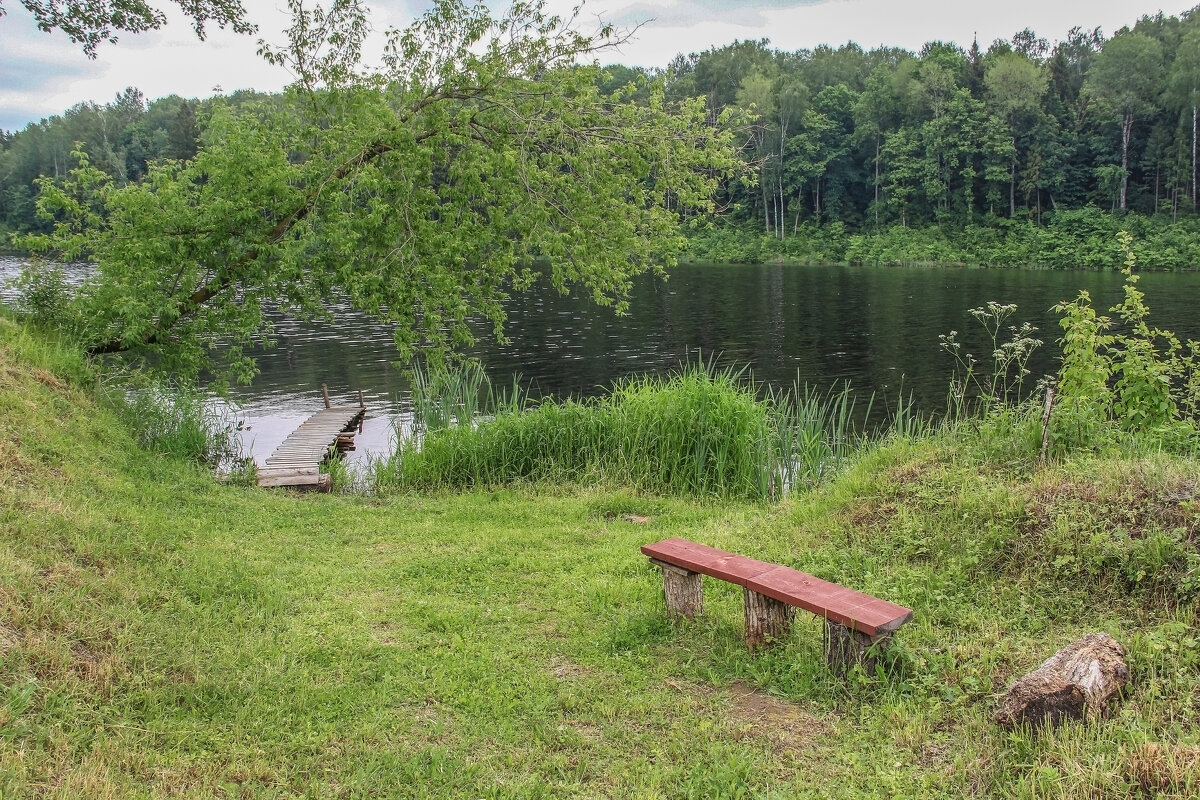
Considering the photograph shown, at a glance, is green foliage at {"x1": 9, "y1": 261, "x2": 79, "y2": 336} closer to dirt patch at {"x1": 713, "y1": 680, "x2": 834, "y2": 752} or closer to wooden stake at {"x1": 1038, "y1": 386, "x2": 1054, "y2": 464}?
dirt patch at {"x1": 713, "y1": 680, "x2": 834, "y2": 752}

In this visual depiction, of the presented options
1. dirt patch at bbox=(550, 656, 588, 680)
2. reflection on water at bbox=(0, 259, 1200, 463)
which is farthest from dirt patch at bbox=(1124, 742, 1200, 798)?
reflection on water at bbox=(0, 259, 1200, 463)

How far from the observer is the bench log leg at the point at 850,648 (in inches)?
167

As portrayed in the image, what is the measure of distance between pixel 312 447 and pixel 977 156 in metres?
59.5

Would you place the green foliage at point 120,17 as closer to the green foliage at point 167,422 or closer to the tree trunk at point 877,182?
the green foliage at point 167,422

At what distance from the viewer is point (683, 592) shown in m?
5.20

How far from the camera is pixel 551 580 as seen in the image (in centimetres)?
623

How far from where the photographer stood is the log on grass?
358 centimetres

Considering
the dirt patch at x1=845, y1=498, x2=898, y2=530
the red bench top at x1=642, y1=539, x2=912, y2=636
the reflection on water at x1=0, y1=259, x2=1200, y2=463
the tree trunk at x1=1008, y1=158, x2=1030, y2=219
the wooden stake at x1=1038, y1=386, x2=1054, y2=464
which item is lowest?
the reflection on water at x1=0, y1=259, x2=1200, y2=463

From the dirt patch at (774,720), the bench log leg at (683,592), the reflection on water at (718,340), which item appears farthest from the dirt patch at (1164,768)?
the reflection on water at (718,340)

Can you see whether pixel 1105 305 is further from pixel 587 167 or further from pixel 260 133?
pixel 260 133

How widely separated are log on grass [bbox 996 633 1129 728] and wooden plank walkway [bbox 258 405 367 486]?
9209mm

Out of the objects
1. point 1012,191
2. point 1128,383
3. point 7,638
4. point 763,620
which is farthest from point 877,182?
point 7,638

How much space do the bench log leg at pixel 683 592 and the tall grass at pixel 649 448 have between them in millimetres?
4247

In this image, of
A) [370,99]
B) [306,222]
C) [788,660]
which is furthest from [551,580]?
[370,99]
